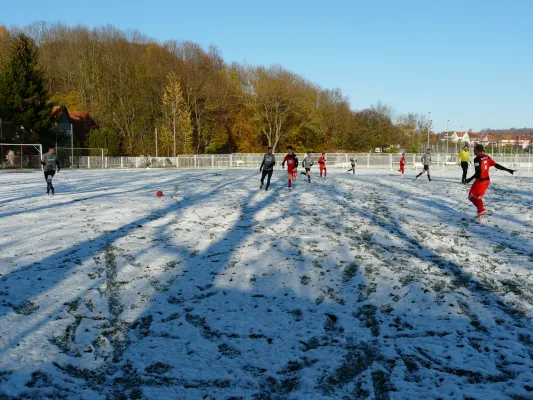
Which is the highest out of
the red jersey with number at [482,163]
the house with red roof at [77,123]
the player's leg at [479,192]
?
the house with red roof at [77,123]

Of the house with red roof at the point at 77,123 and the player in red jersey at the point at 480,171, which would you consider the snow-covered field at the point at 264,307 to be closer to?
the player in red jersey at the point at 480,171

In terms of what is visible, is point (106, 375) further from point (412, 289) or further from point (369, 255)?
point (369, 255)

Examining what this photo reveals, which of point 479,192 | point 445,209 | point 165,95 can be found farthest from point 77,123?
point 479,192

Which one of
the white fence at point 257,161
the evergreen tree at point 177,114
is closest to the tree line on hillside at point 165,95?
the evergreen tree at point 177,114

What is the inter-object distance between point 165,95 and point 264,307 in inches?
1969

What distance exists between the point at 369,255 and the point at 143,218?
5926mm

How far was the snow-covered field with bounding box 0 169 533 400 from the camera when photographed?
4.11m

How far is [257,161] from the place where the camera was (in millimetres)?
48375

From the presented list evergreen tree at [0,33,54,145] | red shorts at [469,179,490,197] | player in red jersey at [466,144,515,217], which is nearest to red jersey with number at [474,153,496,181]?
player in red jersey at [466,144,515,217]

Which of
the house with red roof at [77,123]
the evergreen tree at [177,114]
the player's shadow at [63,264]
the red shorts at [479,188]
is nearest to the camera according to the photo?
the player's shadow at [63,264]

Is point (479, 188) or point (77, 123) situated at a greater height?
point (77, 123)

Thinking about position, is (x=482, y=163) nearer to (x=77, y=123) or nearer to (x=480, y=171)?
(x=480, y=171)

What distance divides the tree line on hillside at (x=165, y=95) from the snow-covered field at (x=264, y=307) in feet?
147

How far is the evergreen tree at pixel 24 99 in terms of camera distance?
4122 centimetres
